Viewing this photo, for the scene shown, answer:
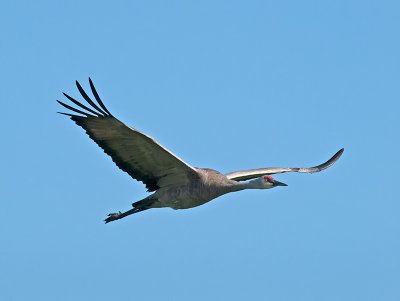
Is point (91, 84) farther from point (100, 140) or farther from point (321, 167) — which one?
point (321, 167)

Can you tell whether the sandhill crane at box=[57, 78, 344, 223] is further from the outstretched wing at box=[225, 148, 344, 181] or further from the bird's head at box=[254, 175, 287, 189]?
the outstretched wing at box=[225, 148, 344, 181]

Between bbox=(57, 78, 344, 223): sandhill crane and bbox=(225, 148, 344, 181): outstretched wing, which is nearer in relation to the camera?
bbox=(57, 78, 344, 223): sandhill crane

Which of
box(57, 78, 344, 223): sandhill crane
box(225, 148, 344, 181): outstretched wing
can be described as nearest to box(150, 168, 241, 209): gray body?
box(57, 78, 344, 223): sandhill crane

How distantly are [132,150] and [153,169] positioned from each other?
0.77 metres

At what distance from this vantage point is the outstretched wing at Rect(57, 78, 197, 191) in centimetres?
1819

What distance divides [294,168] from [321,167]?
2.72 feet

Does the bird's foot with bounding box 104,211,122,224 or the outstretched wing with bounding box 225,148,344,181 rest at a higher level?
the outstretched wing with bounding box 225,148,344,181

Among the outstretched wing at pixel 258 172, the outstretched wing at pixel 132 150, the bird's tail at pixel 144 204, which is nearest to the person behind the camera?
the outstretched wing at pixel 132 150

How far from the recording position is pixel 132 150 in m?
19.0

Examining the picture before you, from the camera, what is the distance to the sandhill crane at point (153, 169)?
18.3m

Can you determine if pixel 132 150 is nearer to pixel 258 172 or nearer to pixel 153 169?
pixel 153 169

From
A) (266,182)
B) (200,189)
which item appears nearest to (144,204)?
(200,189)

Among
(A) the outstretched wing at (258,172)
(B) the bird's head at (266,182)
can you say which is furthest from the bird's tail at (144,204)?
(B) the bird's head at (266,182)

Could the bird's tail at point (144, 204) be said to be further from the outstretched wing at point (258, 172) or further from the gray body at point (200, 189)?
the outstretched wing at point (258, 172)
